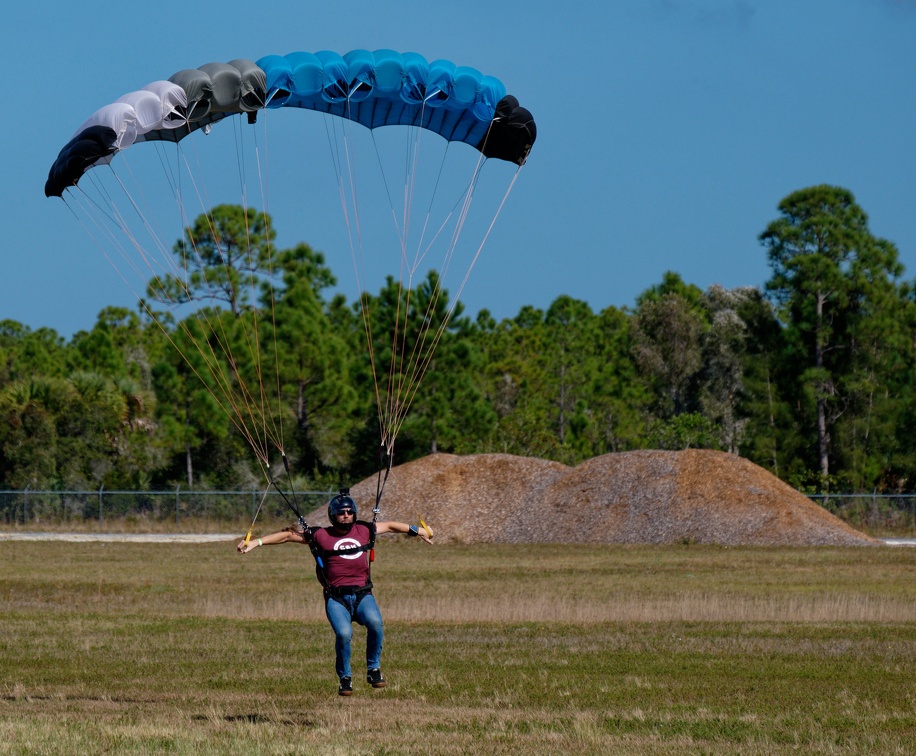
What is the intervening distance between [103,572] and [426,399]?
83.7ft

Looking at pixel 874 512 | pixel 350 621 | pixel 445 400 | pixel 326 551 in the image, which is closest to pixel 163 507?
pixel 445 400

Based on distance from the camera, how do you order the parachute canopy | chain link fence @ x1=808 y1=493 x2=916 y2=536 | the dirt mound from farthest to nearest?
chain link fence @ x1=808 y1=493 x2=916 y2=536 → the dirt mound → the parachute canopy

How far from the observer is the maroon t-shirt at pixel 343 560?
45.1ft

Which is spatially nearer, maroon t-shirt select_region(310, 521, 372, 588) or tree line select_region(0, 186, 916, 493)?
maroon t-shirt select_region(310, 521, 372, 588)

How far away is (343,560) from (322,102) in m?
7.32

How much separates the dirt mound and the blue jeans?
32.1 m

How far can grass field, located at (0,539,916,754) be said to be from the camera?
494 inches

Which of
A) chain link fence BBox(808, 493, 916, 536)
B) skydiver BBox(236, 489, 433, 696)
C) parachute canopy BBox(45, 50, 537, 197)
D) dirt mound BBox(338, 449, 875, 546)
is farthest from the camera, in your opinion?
chain link fence BBox(808, 493, 916, 536)

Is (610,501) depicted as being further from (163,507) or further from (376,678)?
(376,678)

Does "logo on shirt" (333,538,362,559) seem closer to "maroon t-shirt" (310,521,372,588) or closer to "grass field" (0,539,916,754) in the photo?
"maroon t-shirt" (310,521,372,588)

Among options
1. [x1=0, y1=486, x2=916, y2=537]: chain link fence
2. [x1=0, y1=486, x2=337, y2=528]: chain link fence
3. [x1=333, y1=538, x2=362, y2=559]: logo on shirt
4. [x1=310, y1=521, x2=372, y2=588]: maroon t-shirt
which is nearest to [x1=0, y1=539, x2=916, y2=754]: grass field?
[x1=310, y1=521, x2=372, y2=588]: maroon t-shirt

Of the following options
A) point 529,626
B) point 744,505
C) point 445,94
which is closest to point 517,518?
point 744,505

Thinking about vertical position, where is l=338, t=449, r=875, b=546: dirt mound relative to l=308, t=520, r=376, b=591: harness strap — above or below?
above

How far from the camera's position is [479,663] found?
1786cm
